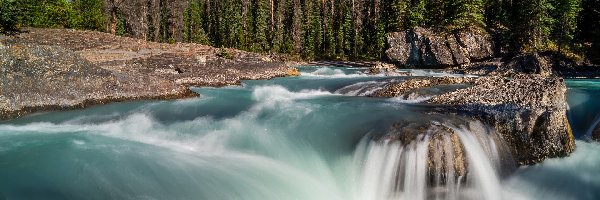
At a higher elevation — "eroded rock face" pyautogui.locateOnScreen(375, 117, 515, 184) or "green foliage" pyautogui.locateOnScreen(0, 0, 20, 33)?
"green foliage" pyautogui.locateOnScreen(0, 0, 20, 33)

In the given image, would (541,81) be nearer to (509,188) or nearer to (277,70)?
(509,188)

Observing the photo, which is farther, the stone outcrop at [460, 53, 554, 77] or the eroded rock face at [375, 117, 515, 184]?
the stone outcrop at [460, 53, 554, 77]

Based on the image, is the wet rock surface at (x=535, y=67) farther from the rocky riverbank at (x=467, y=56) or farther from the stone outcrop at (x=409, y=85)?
the stone outcrop at (x=409, y=85)

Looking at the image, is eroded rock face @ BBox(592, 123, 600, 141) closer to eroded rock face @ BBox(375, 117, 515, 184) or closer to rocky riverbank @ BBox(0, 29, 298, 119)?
eroded rock face @ BBox(375, 117, 515, 184)

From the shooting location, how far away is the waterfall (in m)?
10.1

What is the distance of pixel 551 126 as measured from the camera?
11883mm

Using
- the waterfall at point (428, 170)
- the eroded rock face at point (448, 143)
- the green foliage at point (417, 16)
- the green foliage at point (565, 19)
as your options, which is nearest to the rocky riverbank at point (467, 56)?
the green foliage at point (565, 19)

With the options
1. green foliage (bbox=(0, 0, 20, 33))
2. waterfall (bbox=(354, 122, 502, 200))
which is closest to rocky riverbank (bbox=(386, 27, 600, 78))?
waterfall (bbox=(354, 122, 502, 200))

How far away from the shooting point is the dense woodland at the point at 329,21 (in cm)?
4984

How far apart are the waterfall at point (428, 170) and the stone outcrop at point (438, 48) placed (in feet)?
118

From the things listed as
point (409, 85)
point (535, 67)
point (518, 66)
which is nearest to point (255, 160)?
point (409, 85)

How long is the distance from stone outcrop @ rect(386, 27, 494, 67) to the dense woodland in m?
2.16

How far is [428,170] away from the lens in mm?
10086

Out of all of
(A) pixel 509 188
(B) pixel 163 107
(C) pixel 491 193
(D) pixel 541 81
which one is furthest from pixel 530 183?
(B) pixel 163 107
